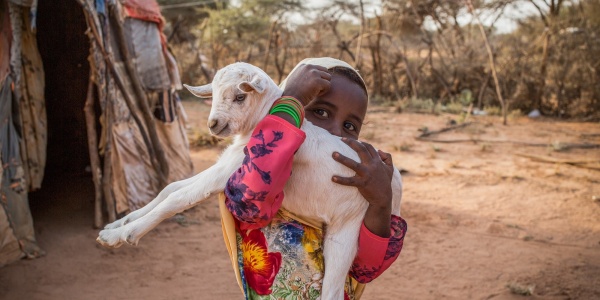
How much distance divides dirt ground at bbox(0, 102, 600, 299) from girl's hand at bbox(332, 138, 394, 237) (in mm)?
2849

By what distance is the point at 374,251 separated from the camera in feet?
6.05

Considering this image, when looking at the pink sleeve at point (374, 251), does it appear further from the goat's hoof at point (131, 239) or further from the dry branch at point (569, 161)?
the dry branch at point (569, 161)

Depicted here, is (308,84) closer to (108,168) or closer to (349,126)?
(349,126)

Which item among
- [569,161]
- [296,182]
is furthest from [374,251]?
[569,161]

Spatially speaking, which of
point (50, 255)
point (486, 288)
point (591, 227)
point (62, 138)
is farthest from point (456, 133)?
point (50, 255)

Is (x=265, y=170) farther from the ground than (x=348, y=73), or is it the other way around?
(x=348, y=73)

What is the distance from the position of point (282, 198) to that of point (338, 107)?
44 cm

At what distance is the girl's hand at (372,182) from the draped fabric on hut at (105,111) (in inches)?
153

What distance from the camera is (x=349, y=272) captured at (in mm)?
Result: 2012

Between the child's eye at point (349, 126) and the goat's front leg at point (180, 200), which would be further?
the child's eye at point (349, 126)

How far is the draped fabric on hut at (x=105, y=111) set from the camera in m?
4.72

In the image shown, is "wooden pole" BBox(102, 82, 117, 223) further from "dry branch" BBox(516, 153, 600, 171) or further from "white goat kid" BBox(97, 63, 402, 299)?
"dry branch" BBox(516, 153, 600, 171)

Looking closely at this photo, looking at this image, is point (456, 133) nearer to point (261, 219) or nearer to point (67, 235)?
point (67, 235)

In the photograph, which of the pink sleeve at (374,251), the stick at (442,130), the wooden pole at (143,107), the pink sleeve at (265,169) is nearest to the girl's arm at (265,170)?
the pink sleeve at (265,169)
